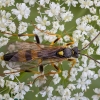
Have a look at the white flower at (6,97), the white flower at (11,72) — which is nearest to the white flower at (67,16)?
the white flower at (11,72)

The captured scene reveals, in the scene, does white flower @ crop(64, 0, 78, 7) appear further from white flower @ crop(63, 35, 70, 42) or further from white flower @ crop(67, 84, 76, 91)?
white flower @ crop(67, 84, 76, 91)

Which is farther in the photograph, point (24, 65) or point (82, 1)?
point (82, 1)

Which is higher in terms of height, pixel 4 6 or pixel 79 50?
pixel 4 6

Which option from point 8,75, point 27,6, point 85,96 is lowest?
point 85,96

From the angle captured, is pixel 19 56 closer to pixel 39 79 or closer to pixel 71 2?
pixel 39 79

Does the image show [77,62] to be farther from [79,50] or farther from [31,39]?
[31,39]

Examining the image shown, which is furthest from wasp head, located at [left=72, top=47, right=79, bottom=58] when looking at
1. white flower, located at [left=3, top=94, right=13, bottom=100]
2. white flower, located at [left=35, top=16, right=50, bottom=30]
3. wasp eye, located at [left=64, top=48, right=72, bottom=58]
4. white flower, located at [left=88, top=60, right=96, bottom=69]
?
white flower, located at [left=3, top=94, right=13, bottom=100]

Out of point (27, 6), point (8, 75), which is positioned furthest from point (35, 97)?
point (27, 6)

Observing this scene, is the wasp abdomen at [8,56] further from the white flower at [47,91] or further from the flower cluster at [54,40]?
the white flower at [47,91]
